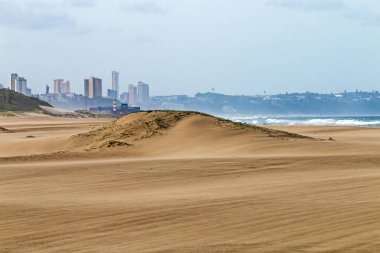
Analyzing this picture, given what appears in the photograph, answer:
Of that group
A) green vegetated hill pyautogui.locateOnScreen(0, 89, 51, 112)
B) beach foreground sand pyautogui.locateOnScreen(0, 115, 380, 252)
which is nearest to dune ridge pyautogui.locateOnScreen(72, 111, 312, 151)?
beach foreground sand pyautogui.locateOnScreen(0, 115, 380, 252)

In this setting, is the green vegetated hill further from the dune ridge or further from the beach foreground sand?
the beach foreground sand

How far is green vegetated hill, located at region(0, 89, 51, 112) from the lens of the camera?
444 feet

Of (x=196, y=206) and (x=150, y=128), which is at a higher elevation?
(x=150, y=128)

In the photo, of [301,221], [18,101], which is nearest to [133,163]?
[301,221]

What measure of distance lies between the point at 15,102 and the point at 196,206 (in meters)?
137

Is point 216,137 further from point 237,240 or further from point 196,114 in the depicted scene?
point 237,240

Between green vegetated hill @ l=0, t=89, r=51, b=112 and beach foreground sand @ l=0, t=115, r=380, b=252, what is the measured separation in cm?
11760

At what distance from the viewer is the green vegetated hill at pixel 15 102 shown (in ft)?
444

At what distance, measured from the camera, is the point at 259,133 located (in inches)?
1089

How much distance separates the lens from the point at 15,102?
144m

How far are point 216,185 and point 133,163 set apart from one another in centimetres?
527

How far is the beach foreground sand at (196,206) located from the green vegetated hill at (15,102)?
11760cm

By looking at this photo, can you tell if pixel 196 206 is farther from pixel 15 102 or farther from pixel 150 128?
pixel 15 102

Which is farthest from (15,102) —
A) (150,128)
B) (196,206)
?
(196,206)
